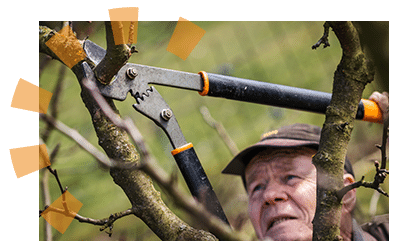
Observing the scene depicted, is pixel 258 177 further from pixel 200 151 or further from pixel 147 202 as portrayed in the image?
pixel 147 202

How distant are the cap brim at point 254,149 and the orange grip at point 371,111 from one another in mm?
151

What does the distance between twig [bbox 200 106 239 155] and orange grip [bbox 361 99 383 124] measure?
1.50ft

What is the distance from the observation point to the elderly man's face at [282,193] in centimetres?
94

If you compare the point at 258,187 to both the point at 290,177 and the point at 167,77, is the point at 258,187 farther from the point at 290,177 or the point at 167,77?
the point at 167,77

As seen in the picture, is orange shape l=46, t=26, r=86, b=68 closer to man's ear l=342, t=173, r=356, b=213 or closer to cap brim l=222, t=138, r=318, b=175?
cap brim l=222, t=138, r=318, b=175

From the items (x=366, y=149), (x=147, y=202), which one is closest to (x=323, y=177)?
(x=147, y=202)

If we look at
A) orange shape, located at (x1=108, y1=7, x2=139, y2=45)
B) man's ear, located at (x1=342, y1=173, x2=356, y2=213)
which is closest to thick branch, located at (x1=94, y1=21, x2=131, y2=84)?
orange shape, located at (x1=108, y1=7, x2=139, y2=45)

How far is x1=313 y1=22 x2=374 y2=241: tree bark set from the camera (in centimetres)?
74

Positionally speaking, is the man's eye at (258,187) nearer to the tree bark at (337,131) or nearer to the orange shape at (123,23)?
the tree bark at (337,131)

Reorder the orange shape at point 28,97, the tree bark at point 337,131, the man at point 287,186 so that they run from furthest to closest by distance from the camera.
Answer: the man at point 287,186, the orange shape at point 28,97, the tree bark at point 337,131

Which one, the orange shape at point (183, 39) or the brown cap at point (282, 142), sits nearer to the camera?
the orange shape at point (183, 39)

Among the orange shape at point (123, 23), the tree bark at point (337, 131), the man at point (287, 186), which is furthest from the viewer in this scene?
the man at point (287, 186)

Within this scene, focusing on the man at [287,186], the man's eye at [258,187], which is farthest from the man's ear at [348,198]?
the man's eye at [258,187]

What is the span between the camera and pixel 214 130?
4.34 ft
